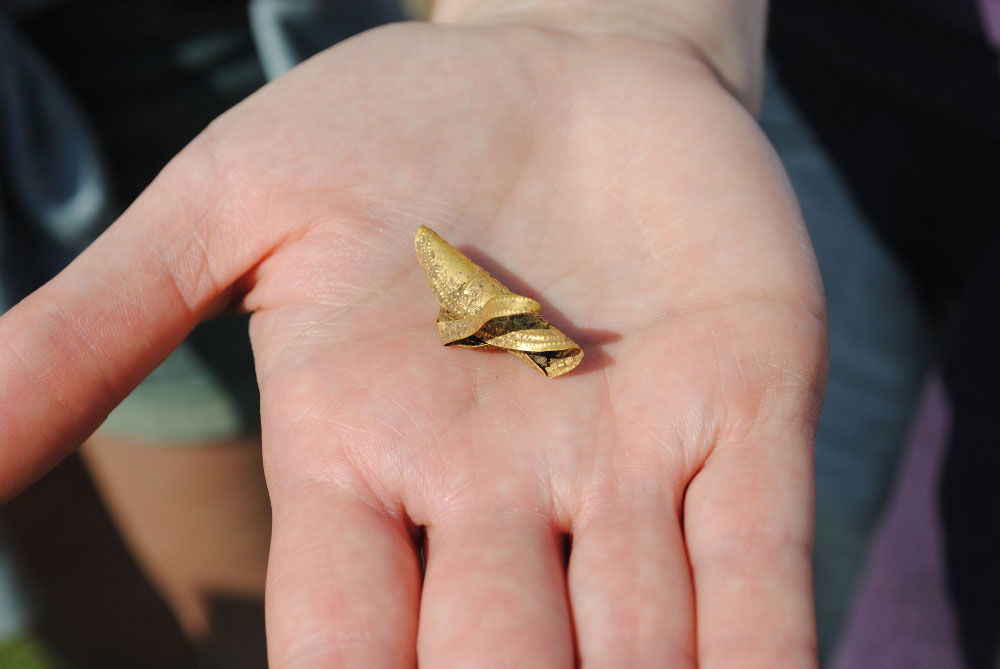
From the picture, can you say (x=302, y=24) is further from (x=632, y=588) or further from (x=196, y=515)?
(x=632, y=588)

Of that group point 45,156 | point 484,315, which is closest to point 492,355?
point 484,315

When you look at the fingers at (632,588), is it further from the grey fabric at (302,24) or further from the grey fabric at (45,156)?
the grey fabric at (45,156)

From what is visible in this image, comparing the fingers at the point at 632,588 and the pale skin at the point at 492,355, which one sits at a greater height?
the pale skin at the point at 492,355

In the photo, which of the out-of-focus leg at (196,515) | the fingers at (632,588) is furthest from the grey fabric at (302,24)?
the fingers at (632,588)

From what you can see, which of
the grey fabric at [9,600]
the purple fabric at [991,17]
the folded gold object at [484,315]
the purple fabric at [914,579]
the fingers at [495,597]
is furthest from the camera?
the purple fabric at [914,579]

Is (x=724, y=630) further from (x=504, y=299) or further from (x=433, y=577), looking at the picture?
(x=504, y=299)

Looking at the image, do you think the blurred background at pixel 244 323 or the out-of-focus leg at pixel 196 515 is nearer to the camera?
the blurred background at pixel 244 323
